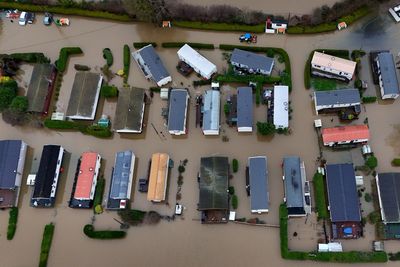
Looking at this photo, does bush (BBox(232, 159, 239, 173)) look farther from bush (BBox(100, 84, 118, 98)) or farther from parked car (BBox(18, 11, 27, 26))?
parked car (BBox(18, 11, 27, 26))

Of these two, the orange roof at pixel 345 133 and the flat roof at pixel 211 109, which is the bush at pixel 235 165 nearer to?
the flat roof at pixel 211 109

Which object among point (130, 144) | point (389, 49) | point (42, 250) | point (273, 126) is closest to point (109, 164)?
point (130, 144)

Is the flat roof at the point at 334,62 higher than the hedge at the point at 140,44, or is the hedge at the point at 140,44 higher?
the hedge at the point at 140,44

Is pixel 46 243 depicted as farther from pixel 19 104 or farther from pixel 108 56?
pixel 108 56

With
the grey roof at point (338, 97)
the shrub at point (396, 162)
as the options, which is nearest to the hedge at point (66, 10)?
the grey roof at point (338, 97)

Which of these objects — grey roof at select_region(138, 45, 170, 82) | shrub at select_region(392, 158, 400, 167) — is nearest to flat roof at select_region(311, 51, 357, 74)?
shrub at select_region(392, 158, 400, 167)

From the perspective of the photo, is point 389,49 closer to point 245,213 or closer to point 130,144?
point 245,213
